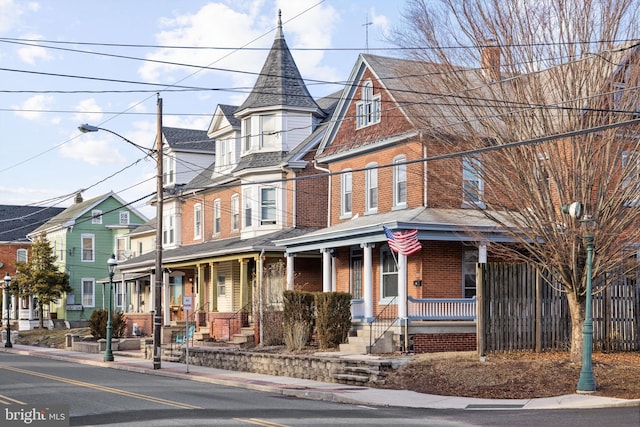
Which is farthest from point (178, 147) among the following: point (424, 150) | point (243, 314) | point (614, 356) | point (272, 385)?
point (614, 356)

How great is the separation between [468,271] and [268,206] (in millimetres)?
12861

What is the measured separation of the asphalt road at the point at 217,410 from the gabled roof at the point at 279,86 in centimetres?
1849

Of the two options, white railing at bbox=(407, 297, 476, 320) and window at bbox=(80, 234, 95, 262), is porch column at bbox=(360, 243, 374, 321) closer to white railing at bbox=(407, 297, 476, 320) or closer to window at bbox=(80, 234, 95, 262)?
white railing at bbox=(407, 297, 476, 320)

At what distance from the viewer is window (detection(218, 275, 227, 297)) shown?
142 ft

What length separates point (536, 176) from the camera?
72.3 ft

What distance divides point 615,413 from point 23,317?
62.2 m

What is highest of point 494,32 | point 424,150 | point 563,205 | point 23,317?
point 494,32

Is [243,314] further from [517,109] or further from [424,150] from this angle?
[517,109]

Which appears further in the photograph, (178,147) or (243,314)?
(178,147)

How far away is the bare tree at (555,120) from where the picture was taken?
21.3 metres

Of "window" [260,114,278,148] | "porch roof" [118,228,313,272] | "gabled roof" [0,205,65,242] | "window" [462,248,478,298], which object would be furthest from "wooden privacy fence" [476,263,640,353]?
"gabled roof" [0,205,65,242]

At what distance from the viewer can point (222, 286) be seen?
43.9m

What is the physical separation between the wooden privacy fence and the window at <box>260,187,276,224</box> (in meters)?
16.6

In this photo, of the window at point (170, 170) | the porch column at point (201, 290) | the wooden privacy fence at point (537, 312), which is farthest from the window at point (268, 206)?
the wooden privacy fence at point (537, 312)
